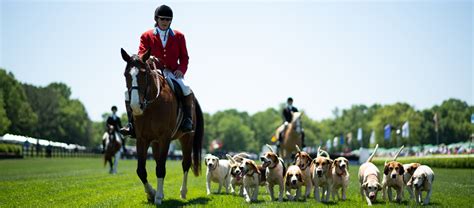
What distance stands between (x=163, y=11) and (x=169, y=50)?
879mm

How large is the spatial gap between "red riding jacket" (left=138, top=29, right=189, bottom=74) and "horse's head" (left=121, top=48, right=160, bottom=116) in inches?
60.4

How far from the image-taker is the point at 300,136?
28125 mm

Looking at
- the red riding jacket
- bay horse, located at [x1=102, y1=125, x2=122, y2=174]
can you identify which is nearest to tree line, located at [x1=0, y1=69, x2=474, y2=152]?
bay horse, located at [x1=102, y1=125, x2=122, y2=174]

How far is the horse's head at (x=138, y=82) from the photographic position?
11.2 m

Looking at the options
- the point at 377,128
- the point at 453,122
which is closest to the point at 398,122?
the point at 377,128

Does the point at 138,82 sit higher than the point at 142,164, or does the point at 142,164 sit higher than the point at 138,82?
the point at 138,82

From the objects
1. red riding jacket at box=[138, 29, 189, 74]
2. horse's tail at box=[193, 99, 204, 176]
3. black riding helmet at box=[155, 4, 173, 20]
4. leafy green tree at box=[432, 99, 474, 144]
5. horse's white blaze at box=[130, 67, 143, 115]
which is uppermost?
leafy green tree at box=[432, 99, 474, 144]

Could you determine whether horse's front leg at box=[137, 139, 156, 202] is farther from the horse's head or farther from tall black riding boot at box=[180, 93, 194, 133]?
tall black riding boot at box=[180, 93, 194, 133]

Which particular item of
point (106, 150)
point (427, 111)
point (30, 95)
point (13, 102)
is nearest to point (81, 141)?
point (30, 95)

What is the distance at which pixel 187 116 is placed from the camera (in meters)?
13.6

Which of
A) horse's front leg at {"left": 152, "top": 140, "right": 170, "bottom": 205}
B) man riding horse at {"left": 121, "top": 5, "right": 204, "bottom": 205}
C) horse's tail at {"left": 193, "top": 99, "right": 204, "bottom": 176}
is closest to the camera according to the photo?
man riding horse at {"left": 121, "top": 5, "right": 204, "bottom": 205}

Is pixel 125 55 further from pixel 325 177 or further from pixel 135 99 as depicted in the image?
pixel 325 177

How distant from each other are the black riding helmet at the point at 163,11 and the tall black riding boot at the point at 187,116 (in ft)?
6.19

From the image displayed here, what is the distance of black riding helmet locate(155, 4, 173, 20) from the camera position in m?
13.4
